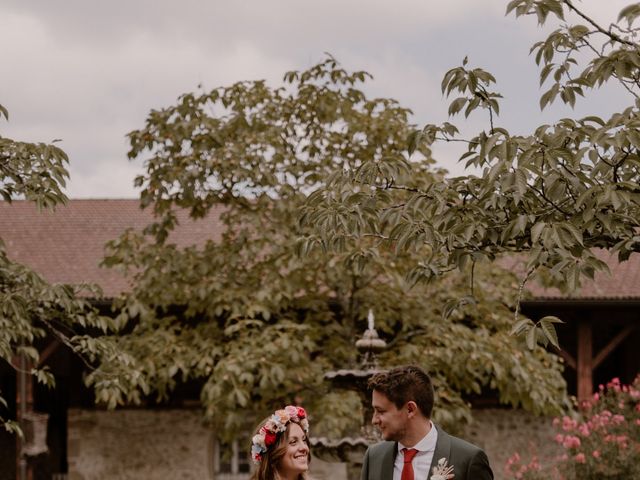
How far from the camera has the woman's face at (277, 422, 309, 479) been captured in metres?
4.87

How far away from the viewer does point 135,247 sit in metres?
12.4

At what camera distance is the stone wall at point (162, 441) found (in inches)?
669

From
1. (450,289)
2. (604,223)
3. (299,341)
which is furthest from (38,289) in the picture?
(450,289)

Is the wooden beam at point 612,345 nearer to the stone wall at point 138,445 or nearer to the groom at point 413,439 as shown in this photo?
the stone wall at point 138,445

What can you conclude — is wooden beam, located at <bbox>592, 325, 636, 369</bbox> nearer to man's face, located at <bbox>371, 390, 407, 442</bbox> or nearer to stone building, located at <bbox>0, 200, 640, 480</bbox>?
stone building, located at <bbox>0, 200, 640, 480</bbox>

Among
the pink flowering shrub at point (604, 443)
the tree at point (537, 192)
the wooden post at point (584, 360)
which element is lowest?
the pink flowering shrub at point (604, 443)

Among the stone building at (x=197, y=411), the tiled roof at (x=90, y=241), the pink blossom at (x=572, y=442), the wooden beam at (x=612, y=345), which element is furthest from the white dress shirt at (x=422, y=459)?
the wooden beam at (x=612, y=345)

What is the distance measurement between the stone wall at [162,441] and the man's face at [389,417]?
12.8 metres

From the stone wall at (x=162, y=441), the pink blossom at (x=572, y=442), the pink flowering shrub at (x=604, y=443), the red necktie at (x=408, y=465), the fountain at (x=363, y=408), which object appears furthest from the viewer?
the stone wall at (x=162, y=441)

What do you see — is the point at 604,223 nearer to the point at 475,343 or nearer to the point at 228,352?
the point at 475,343

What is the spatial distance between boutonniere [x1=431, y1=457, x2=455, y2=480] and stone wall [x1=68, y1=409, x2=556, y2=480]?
502 inches

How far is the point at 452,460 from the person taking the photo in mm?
4391

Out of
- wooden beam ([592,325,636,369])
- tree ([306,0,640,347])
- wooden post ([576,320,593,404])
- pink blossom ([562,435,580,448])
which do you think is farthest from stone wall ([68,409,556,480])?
tree ([306,0,640,347])

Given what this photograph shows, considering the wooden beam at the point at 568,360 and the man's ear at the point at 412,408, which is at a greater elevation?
the man's ear at the point at 412,408
